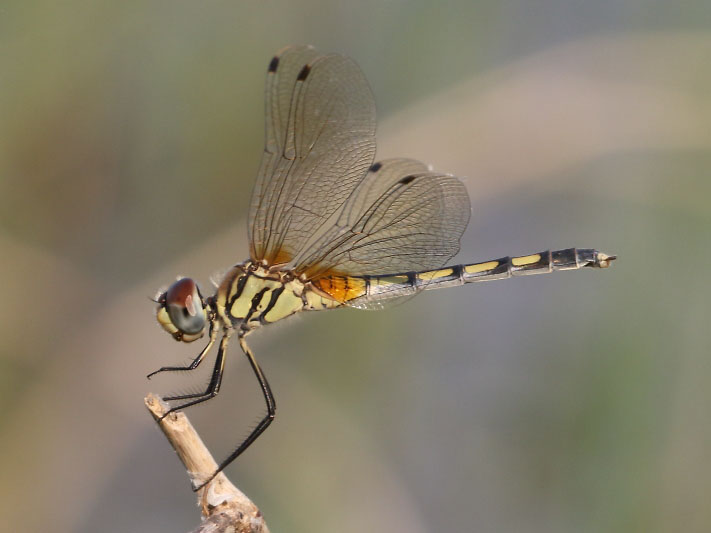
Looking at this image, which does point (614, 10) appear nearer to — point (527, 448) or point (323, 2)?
point (323, 2)

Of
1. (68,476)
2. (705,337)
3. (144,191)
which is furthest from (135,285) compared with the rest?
(705,337)

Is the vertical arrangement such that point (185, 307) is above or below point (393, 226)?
below

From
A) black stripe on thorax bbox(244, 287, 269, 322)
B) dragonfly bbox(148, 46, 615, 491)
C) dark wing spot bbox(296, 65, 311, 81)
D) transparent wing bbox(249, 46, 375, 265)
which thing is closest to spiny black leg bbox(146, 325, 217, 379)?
dragonfly bbox(148, 46, 615, 491)

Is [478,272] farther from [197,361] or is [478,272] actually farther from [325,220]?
[197,361]

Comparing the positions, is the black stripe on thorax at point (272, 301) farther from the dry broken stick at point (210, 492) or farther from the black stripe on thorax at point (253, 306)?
the dry broken stick at point (210, 492)

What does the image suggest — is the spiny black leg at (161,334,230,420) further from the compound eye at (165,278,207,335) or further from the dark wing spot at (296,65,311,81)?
the dark wing spot at (296,65,311,81)

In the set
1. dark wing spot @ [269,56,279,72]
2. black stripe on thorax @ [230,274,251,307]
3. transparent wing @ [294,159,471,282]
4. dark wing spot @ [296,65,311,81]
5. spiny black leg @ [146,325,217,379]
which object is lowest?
spiny black leg @ [146,325,217,379]

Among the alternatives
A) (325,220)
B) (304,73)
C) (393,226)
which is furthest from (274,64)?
(393,226)

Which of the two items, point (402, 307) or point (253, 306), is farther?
point (402, 307)
